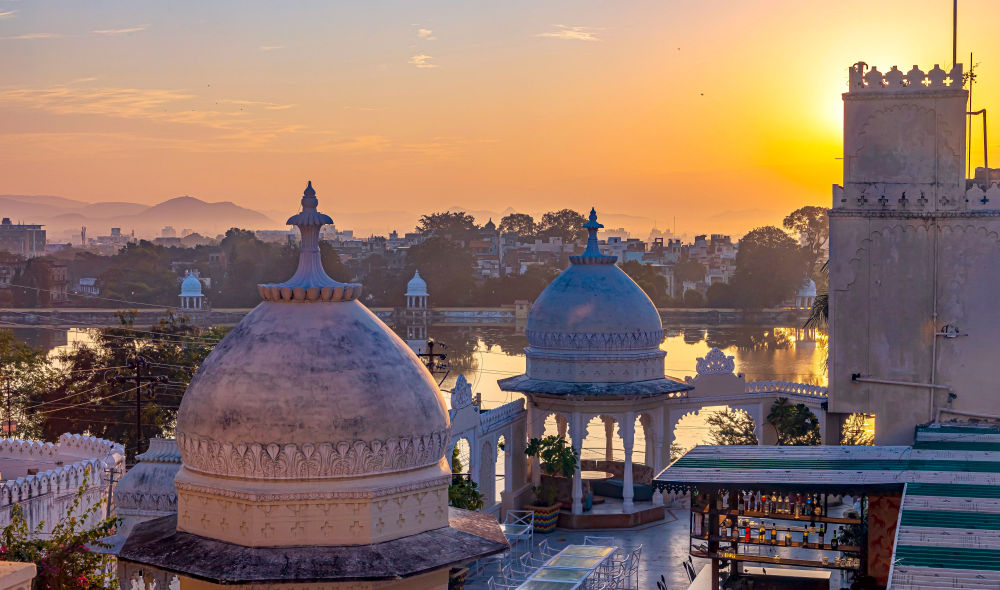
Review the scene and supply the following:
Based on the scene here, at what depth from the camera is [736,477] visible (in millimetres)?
14570

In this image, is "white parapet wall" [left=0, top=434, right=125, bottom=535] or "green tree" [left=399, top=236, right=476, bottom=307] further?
"green tree" [left=399, top=236, right=476, bottom=307]

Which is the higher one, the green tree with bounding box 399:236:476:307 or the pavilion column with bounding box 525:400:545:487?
the green tree with bounding box 399:236:476:307

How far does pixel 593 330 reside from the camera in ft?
76.7

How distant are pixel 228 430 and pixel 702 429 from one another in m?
33.3

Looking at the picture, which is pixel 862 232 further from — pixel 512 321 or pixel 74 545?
pixel 512 321

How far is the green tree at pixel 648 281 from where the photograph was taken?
6525cm

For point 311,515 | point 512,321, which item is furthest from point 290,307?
point 512,321

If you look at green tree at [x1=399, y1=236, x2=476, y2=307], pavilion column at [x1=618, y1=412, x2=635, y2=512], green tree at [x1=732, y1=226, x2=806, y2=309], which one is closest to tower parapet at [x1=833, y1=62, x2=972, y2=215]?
pavilion column at [x1=618, y1=412, x2=635, y2=512]

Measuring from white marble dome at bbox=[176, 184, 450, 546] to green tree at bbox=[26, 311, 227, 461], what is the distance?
21085mm

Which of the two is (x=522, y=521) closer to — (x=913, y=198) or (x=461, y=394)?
(x=461, y=394)

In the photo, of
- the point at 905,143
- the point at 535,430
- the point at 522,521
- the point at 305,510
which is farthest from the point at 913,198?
the point at 305,510

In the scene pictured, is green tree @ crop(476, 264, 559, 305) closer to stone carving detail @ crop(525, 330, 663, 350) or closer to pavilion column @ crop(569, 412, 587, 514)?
stone carving detail @ crop(525, 330, 663, 350)

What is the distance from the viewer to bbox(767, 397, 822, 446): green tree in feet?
81.1

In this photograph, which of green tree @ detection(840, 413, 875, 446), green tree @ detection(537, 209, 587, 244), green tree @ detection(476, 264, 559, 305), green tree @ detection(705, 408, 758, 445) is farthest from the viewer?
green tree @ detection(537, 209, 587, 244)
